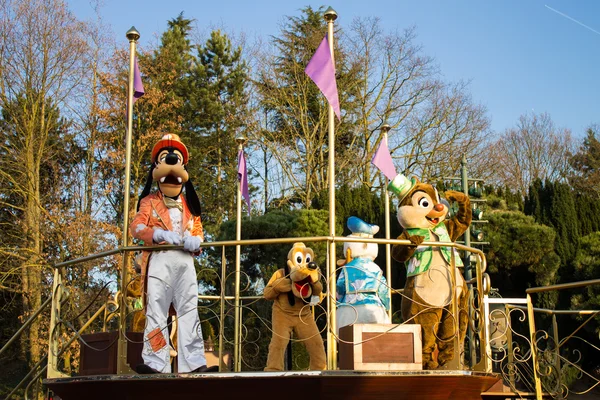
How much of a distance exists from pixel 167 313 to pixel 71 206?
17.6m

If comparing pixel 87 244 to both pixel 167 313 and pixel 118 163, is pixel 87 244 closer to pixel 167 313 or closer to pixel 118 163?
pixel 118 163

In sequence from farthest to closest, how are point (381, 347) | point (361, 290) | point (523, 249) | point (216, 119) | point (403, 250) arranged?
point (216, 119), point (523, 249), point (361, 290), point (403, 250), point (381, 347)

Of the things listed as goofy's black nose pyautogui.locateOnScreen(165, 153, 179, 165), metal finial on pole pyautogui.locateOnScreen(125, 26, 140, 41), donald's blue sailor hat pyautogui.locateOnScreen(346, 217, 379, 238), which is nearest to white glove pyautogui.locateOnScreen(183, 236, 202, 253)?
goofy's black nose pyautogui.locateOnScreen(165, 153, 179, 165)

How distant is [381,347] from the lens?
620cm

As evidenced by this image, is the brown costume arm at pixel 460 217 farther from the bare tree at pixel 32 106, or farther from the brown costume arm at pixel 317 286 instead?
the bare tree at pixel 32 106

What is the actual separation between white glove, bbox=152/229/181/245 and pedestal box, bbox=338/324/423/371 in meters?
1.78

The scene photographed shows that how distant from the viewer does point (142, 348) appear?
23.4 ft

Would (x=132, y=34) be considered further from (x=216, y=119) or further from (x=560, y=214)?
(x=216, y=119)

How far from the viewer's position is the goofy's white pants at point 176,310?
6738mm

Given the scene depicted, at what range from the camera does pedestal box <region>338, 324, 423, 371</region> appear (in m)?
6.14

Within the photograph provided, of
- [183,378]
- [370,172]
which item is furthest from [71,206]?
[183,378]

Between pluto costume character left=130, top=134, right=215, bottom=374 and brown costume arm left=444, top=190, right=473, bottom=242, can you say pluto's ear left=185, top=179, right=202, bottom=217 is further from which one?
brown costume arm left=444, top=190, right=473, bottom=242

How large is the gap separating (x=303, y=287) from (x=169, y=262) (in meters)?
1.46

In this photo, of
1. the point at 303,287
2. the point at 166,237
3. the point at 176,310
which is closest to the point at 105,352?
the point at 176,310
